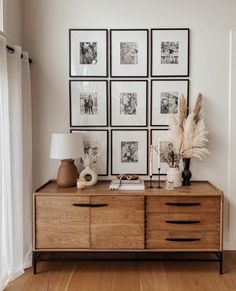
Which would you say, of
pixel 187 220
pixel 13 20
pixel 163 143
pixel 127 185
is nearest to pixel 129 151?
pixel 163 143

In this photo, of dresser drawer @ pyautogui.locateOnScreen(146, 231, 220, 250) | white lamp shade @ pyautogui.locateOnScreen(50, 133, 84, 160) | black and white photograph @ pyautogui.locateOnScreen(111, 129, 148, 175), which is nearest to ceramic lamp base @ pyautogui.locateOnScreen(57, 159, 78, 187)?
white lamp shade @ pyautogui.locateOnScreen(50, 133, 84, 160)

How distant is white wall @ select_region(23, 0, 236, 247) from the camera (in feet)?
10.8

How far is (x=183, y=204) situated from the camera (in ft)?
9.45

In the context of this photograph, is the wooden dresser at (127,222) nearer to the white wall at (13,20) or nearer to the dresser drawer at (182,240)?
the dresser drawer at (182,240)

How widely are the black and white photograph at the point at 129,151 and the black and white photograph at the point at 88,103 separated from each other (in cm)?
29

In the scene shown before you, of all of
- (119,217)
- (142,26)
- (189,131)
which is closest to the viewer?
(119,217)

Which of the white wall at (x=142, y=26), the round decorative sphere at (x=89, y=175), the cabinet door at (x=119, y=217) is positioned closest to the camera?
the cabinet door at (x=119, y=217)

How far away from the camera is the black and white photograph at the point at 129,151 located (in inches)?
132

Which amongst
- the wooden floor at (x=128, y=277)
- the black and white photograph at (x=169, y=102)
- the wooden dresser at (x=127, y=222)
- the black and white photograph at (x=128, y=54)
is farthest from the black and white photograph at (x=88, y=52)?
the wooden floor at (x=128, y=277)

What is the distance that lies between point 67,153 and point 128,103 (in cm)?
79

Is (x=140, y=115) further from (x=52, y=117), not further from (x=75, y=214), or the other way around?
(x=75, y=214)

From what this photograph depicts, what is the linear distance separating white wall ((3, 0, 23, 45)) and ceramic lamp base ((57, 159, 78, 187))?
1.17 metres

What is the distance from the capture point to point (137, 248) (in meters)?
2.88

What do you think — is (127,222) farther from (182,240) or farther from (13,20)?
(13,20)
